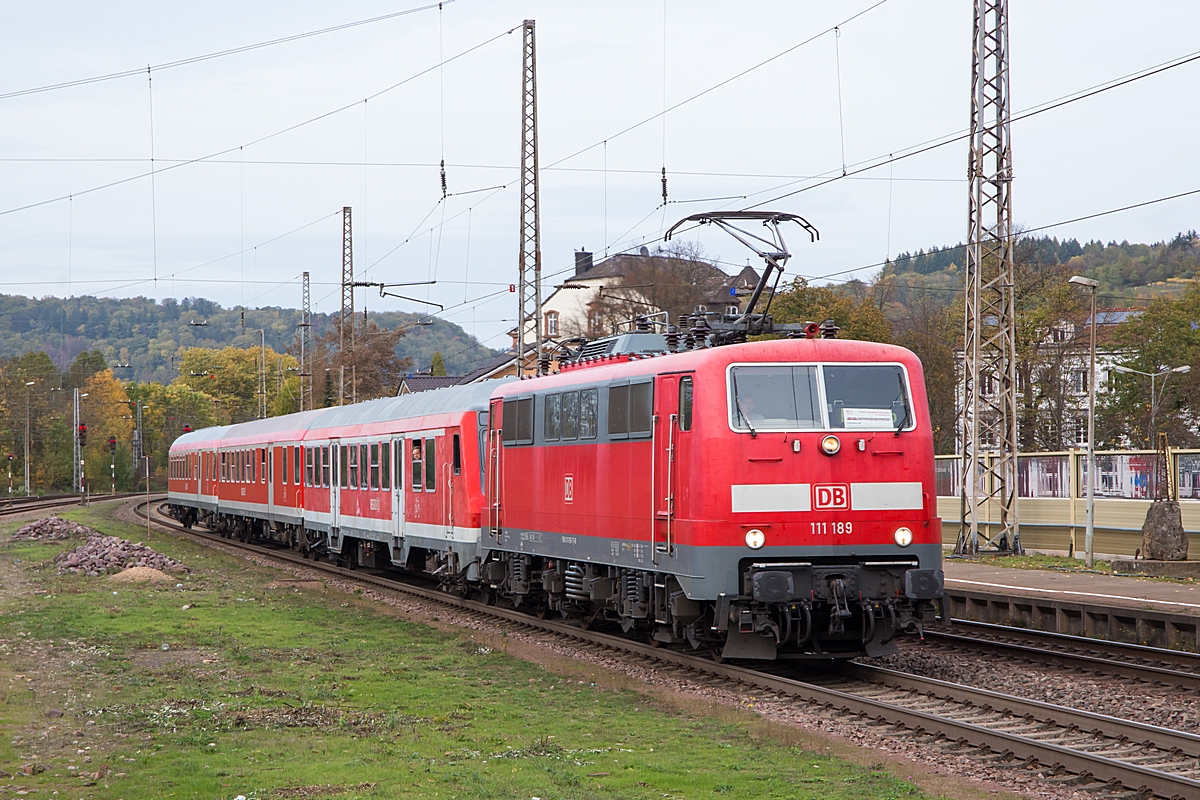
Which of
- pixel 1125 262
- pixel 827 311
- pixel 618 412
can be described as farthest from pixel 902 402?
pixel 1125 262

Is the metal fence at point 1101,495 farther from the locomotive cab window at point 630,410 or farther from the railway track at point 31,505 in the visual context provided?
the railway track at point 31,505

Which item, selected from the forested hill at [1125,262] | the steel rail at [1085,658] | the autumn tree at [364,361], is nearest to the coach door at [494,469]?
the steel rail at [1085,658]

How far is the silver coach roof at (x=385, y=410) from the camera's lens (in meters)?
22.5

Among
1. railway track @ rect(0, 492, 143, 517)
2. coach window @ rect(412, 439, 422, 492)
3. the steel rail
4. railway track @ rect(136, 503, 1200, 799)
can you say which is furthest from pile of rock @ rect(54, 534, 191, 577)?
railway track @ rect(0, 492, 143, 517)

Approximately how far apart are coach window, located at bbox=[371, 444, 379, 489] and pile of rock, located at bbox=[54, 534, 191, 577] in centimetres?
422

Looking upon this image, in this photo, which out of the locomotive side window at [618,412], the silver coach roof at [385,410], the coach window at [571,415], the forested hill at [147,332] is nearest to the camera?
the locomotive side window at [618,412]

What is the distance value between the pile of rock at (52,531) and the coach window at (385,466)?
49.4ft

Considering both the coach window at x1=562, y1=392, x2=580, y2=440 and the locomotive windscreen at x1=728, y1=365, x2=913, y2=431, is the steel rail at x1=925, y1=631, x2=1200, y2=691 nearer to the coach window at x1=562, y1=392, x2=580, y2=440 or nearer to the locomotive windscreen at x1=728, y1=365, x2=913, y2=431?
the locomotive windscreen at x1=728, y1=365, x2=913, y2=431

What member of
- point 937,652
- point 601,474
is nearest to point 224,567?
point 601,474

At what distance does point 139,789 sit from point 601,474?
27.3ft

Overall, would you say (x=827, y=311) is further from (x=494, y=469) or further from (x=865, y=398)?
(x=865, y=398)

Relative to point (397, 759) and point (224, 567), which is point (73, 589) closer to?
point (224, 567)

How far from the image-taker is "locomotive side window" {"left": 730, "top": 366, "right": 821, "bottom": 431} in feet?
45.1

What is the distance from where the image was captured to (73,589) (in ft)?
78.4
